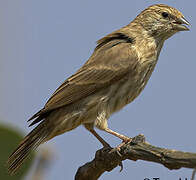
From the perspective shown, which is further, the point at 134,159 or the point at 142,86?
the point at 142,86

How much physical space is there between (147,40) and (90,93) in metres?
1.16

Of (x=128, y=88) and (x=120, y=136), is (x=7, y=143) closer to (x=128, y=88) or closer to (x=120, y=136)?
(x=120, y=136)

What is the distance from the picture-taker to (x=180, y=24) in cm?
533

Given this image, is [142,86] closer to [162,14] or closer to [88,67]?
[88,67]

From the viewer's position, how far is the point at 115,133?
4.78 m

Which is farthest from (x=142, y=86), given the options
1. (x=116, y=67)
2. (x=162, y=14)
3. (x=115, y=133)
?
(x=162, y=14)

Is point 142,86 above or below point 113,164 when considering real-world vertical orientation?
above

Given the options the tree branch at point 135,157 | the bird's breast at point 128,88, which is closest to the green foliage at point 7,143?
the tree branch at point 135,157

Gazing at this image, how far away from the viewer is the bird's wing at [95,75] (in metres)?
4.84

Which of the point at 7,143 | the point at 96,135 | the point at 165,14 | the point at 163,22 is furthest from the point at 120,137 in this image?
the point at 7,143

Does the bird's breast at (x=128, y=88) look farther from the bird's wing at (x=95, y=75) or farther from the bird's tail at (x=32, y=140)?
the bird's tail at (x=32, y=140)

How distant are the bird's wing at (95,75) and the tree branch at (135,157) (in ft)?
2.65

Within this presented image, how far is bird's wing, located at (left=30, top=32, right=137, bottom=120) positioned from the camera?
15.9 feet

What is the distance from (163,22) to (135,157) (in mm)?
2444
